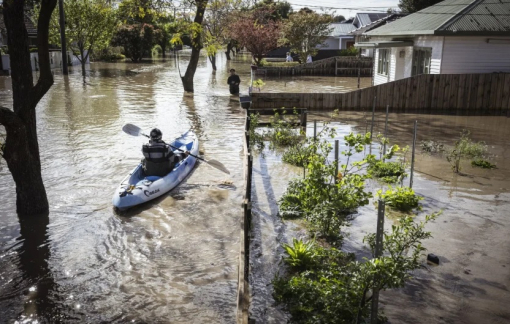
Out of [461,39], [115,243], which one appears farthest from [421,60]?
[115,243]

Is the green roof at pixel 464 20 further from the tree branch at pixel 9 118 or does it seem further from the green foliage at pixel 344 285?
the tree branch at pixel 9 118

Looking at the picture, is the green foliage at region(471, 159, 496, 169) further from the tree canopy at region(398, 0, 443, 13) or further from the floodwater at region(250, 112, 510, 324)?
the tree canopy at region(398, 0, 443, 13)

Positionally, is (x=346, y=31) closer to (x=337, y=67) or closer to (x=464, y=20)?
(x=337, y=67)

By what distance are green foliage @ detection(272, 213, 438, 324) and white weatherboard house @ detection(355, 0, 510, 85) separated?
18272 millimetres

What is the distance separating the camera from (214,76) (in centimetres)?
4250

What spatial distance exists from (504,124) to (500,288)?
14881 millimetres

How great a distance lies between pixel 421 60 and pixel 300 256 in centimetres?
2067

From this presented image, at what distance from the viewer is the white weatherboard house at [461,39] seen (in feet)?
75.0

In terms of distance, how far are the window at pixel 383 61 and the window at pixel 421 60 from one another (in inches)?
163

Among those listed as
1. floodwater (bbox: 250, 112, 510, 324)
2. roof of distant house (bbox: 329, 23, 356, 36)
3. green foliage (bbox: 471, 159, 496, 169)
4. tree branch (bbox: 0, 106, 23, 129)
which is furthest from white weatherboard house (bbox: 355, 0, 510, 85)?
roof of distant house (bbox: 329, 23, 356, 36)

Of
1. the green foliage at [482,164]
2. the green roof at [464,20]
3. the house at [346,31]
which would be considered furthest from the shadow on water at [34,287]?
the house at [346,31]

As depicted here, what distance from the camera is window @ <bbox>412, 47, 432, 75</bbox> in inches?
996

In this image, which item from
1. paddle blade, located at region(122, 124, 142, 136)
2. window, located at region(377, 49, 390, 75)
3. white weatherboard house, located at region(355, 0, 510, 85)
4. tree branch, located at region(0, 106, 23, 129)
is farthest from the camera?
window, located at region(377, 49, 390, 75)

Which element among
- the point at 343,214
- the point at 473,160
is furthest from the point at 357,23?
the point at 343,214
